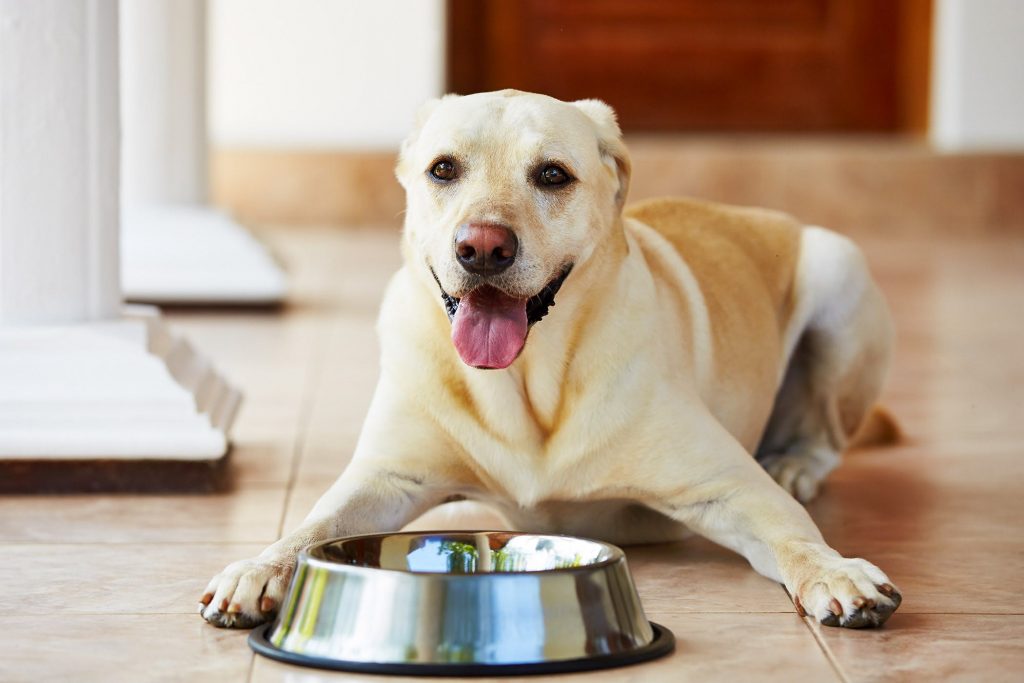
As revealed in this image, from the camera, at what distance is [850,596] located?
2.12m

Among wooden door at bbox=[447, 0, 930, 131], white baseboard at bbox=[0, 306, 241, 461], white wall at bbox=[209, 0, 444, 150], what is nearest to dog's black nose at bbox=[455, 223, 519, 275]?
white baseboard at bbox=[0, 306, 241, 461]

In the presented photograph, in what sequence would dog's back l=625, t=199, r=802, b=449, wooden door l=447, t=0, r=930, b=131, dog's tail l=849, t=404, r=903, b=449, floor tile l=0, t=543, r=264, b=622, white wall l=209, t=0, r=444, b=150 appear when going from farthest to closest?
1. wooden door l=447, t=0, r=930, b=131
2. white wall l=209, t=0, r=444, b=150
3. dog's tail l=849, t=404, r=903, b=449
4. dog's back l=625, t=199, r=802, b=449
5. floor tile l=0, t=543, r=264, b=622

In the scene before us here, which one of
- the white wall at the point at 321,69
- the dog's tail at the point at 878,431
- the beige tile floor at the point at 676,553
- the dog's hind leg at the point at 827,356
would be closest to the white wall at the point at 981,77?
the white wall at the point at 321,69

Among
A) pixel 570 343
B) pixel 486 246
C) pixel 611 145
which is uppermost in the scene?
pixel 611 145

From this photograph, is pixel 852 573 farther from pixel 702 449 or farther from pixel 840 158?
pixel 840 158

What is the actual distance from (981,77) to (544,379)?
663cm

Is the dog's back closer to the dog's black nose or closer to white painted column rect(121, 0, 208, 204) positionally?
the dog's black nose

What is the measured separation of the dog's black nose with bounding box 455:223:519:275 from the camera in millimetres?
2188

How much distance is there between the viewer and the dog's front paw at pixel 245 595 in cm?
210

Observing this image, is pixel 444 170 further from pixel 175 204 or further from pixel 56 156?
pixel 175 204

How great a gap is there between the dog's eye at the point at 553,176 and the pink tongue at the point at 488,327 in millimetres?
193

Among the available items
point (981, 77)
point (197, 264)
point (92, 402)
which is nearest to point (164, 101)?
point (197, 264)

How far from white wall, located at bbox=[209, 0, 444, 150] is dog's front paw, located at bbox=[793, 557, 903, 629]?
260 inches

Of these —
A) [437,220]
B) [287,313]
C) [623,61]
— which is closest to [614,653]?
[437,220]
